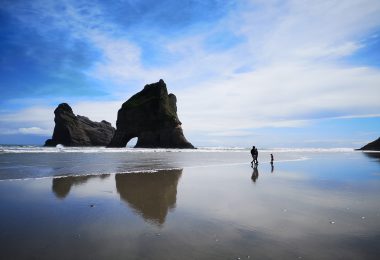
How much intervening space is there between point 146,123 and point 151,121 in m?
1.84

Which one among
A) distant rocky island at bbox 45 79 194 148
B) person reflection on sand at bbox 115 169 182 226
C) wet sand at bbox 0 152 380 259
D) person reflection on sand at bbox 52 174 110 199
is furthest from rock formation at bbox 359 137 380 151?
person reflection on sand at bbox 52 174 110 199

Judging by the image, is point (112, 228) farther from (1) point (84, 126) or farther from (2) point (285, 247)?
(1) point (84, 126)

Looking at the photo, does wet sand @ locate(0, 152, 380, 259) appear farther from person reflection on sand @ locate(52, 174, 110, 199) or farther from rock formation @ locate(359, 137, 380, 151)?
rock formation @ locate(359, 137, 380, 151)

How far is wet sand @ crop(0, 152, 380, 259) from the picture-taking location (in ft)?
15.4

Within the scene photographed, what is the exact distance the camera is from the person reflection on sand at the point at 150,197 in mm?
7250

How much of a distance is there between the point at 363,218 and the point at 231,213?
11.0ft

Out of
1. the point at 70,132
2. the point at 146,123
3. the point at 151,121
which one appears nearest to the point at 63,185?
the point at 151,121

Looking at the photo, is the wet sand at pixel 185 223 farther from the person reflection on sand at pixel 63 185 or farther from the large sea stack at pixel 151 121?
the large sea stack at pixel 151 121

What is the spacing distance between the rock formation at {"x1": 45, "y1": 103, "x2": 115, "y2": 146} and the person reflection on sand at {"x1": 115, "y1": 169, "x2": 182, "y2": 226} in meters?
95.1

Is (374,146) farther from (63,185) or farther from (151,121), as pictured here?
(63,185)

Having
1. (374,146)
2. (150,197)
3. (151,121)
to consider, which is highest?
(151,121)

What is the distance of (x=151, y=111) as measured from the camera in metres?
84.8

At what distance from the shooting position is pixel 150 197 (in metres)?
9.52

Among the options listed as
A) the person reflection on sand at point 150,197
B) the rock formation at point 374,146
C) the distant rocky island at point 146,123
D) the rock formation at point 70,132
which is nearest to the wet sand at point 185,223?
the person reflection on sand at point 150,197
